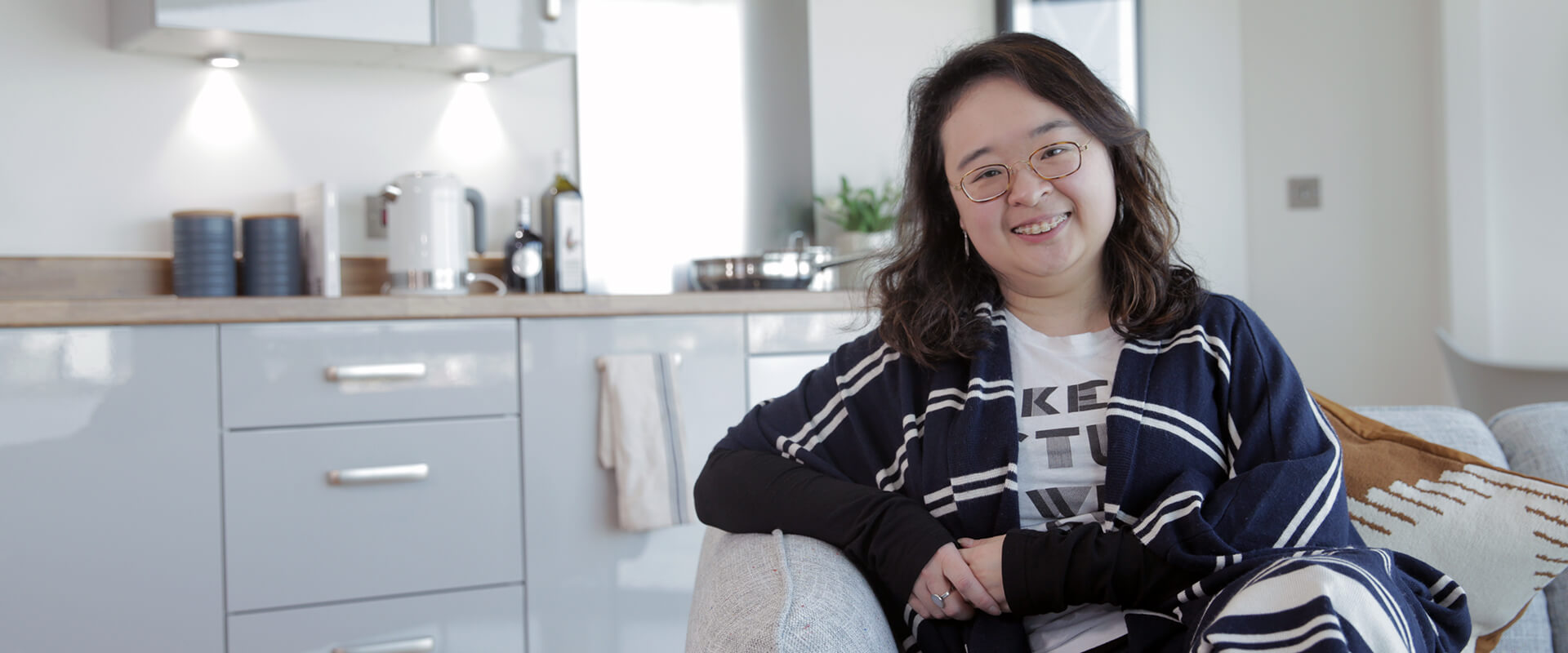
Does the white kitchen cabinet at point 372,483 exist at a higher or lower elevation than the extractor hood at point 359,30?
lower

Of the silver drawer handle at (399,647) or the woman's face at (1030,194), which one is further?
the silver drawer handle at (399,647)

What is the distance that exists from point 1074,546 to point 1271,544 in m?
0.19

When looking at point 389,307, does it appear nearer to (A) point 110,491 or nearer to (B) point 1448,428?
(A) point 110,491

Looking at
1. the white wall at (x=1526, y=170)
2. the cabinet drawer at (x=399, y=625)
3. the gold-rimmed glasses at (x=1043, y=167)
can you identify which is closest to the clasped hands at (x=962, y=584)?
the gold-rimmed glasses at (x=1043, y=167)

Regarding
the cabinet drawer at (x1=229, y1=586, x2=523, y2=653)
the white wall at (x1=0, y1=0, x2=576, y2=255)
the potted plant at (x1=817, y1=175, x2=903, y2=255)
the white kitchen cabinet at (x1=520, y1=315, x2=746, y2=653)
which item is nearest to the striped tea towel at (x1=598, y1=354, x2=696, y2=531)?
the white kitchen cabinet at (x1=520, y1=315, x2=746, y2=653)

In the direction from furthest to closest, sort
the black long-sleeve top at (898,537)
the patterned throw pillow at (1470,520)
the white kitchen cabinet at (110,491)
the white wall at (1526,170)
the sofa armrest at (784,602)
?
the white wall at (1526,170) → the white kitchen cabinet at (110,491) → the patterned throw pillow at (1470,520) → the black long-sleeve top at (898,537) → the sofa armrest at (784,602)

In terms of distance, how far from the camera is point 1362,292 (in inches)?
143

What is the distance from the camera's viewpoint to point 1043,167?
1.27m

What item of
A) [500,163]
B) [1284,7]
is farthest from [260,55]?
[1284,7]

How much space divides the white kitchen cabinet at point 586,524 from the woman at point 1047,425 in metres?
1.00

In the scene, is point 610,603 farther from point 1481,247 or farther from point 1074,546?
point 1481,247

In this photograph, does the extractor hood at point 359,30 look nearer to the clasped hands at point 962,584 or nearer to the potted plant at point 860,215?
the potted plant at point 860,215

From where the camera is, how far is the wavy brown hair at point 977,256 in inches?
51.0

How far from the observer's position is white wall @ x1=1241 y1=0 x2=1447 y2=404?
11.7 ft
